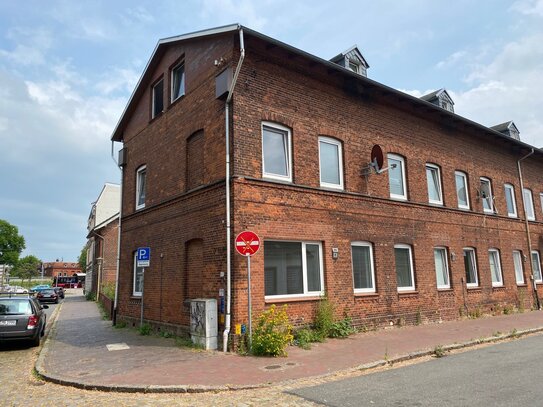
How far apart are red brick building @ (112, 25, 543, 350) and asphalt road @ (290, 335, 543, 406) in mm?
3768

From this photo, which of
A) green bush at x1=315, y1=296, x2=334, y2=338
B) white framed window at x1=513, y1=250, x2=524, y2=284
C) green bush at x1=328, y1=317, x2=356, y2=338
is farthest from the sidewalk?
white framed window at x1=513, y1=250, x2=524, y2=284

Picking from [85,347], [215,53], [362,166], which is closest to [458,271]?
[362,166]

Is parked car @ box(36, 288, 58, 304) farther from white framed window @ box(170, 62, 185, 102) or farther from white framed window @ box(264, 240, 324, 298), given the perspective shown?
white framed window @ box(264, 240, 324, 298)

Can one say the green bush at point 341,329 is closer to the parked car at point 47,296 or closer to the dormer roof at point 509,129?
the dormer roof at point 509,129

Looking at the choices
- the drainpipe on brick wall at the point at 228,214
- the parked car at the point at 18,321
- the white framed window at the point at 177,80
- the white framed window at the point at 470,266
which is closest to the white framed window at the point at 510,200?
the white framed window at the point at 470,266

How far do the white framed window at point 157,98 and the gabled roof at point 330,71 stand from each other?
0.59 m

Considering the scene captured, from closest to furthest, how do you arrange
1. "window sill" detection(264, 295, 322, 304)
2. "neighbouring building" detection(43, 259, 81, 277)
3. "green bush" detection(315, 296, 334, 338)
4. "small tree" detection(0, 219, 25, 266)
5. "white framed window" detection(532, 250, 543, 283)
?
"window sill" detection(264, 295, 322, 304) < "green bush" detection(315, 296, 334, 338) < "white framed window" detection(532, 250, 543, 283) < "small tree" detection(0, 219, 25, 266) < "neighbouring building" detection(43, 259, 81, 277)

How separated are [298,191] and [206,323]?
171 inches

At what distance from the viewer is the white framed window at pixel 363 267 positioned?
13.2 m

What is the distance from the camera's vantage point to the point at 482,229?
1830 cm

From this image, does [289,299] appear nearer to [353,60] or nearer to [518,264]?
[353,60]

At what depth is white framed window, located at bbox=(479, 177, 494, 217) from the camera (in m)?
18.7

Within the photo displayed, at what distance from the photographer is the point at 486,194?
1878 cm

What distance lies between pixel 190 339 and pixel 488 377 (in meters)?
7.26
